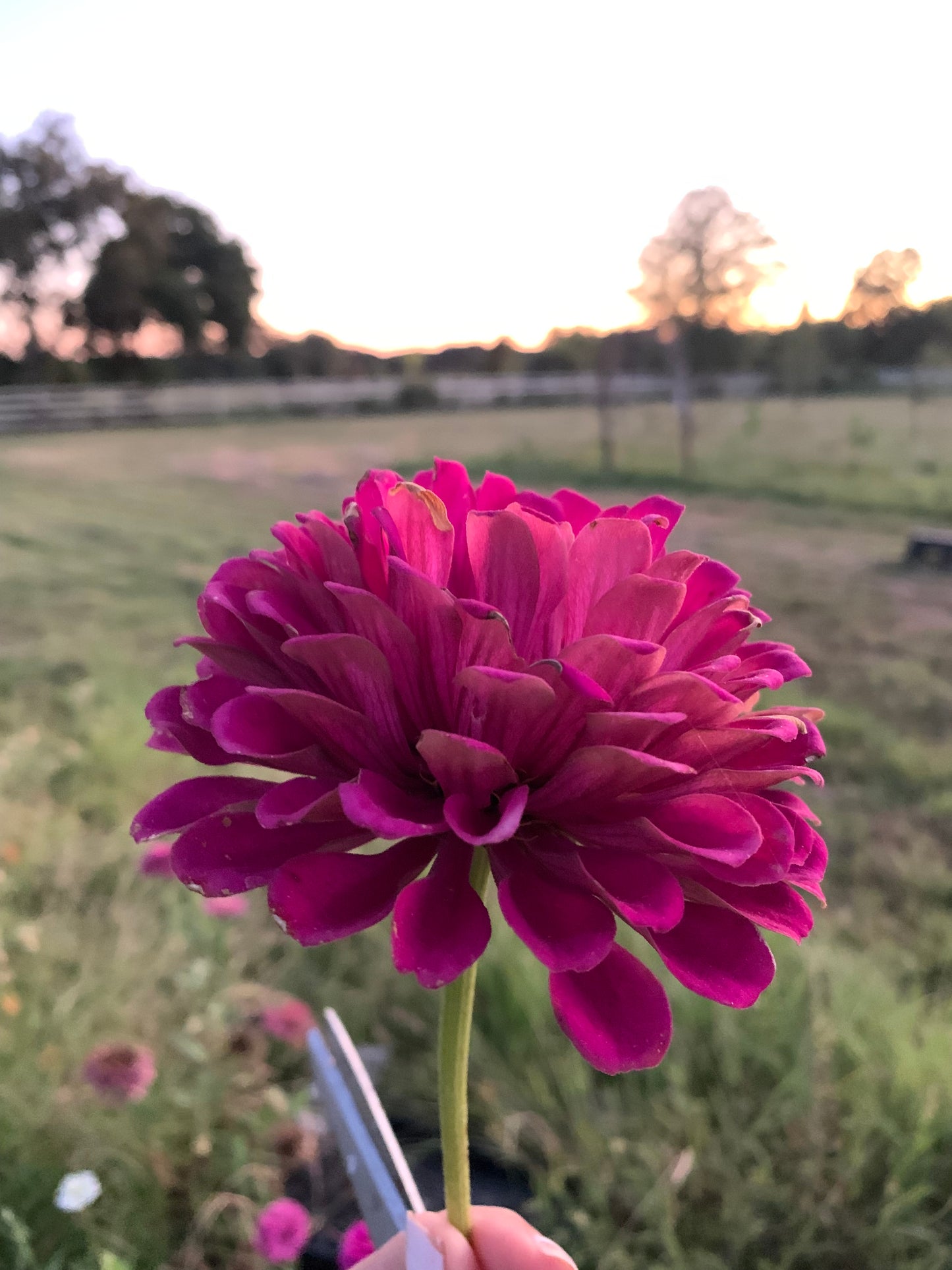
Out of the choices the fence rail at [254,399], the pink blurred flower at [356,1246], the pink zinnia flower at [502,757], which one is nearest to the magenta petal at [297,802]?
the pink zinnia flower at [502,757]

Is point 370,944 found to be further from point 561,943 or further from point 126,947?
point 561,943

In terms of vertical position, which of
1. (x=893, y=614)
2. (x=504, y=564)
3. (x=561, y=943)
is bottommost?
(x=893, y=614)

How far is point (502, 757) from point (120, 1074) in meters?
0.85

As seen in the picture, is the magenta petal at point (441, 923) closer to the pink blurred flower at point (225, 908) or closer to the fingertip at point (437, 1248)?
the fingertip at point (437, 1248)

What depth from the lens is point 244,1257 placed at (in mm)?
970

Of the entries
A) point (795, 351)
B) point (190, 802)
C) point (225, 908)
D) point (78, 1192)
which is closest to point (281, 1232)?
point (78, 1192)

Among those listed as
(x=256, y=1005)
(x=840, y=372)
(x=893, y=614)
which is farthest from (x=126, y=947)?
(x=840, y=372)

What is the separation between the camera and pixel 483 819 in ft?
1.09

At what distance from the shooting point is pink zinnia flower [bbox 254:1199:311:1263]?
0.85 metres

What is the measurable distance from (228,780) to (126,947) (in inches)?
43.4

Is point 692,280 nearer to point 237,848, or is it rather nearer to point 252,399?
point 237,848

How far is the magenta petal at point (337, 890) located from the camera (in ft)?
1.00

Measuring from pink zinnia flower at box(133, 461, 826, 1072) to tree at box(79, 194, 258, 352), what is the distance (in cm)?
1576

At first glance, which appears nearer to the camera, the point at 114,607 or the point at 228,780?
the point at 228,780
